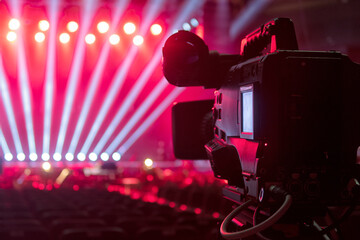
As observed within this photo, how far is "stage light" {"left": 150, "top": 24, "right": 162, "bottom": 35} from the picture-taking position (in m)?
11.3

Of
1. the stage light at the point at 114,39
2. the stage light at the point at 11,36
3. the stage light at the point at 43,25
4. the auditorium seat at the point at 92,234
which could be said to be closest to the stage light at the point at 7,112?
the stage light at the point at 11,36

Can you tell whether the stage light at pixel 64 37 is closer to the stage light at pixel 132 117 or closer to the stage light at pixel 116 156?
the stage light at pixel 132 117

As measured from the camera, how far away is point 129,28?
1122 centimetres

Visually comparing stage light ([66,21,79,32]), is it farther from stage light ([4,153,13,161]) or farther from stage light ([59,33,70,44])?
stage light ([4,153,13,161])

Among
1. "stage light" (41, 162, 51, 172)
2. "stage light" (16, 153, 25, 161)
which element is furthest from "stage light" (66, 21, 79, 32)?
"stage light" (41, 162, 51, 172)

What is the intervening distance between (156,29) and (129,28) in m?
0.63

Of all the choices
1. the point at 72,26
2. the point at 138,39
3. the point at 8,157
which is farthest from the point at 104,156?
the point at 72,26

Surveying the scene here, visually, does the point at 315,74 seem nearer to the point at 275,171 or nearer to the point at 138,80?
the point at 275,171

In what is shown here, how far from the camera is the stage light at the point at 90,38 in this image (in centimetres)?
1162

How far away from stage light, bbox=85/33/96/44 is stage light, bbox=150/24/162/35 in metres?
1.42

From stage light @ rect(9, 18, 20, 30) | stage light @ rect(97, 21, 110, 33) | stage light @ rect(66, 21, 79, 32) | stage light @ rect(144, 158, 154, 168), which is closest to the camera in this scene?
stage light @ rect(9, 18, 20, 30)


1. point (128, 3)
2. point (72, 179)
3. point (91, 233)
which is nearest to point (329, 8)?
point (128, 3)

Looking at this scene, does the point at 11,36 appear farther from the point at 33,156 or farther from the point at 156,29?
the point at 33,156

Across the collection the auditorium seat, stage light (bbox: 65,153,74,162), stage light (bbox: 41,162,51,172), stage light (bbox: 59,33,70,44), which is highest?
stage light (bbox: 59,33,70,44)
